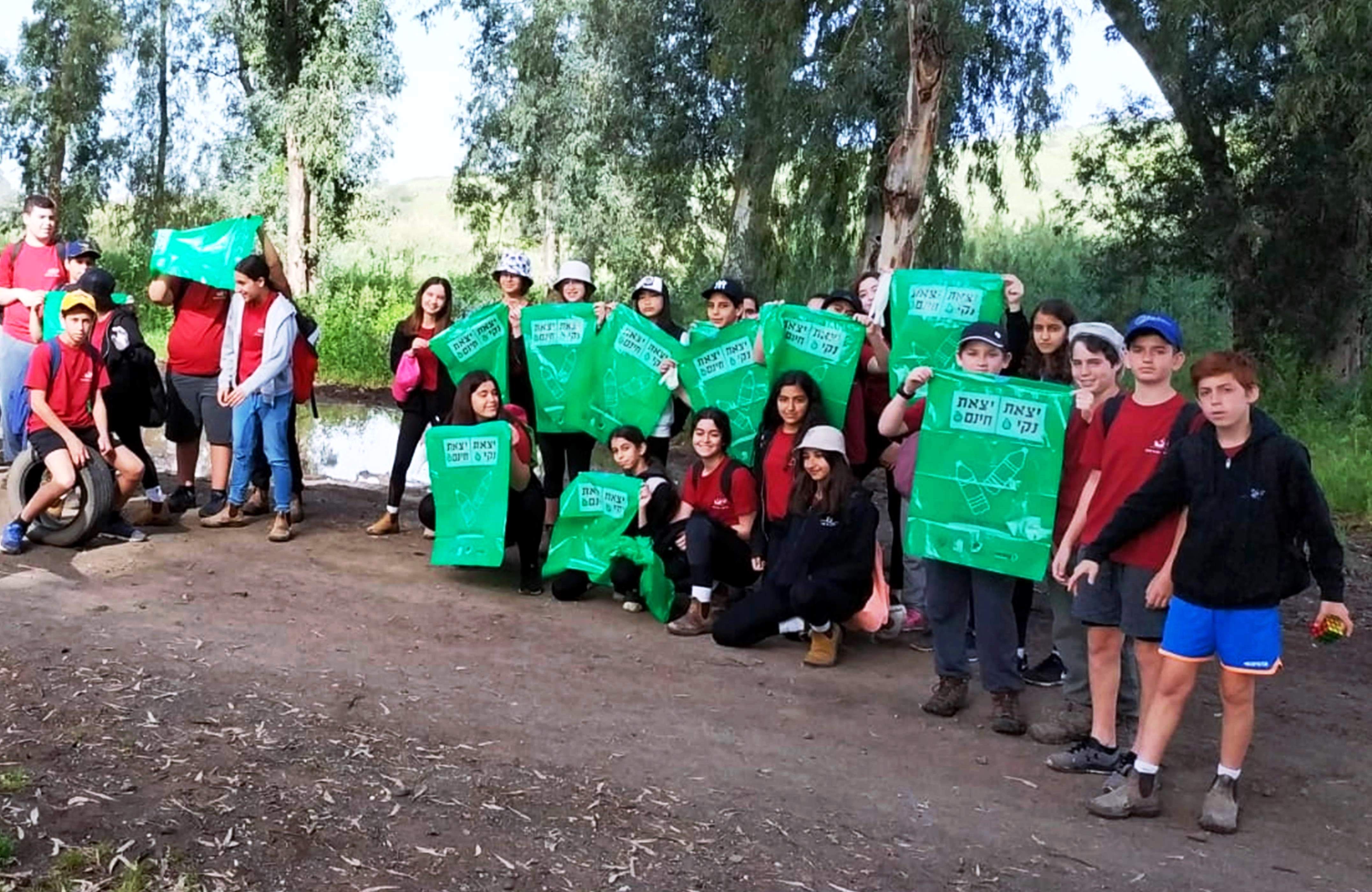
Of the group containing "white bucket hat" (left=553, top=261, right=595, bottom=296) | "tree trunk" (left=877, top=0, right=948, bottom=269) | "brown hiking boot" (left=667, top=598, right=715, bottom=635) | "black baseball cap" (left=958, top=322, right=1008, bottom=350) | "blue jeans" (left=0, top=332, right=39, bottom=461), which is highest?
"tree trunk" (left=877, top=0, right=948, bottom=269)

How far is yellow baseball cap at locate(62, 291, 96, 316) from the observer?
7.21 meters

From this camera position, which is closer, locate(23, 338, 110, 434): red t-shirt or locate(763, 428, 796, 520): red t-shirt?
locate(763, 428, 796, 520): red t-shirt

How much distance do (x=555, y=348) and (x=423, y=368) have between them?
0.89 metres

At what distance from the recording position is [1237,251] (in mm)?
15250

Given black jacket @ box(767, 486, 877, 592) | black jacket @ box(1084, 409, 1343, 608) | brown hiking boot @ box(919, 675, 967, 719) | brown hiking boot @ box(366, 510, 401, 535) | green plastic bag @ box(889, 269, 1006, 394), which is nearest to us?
black jacket @ box(1084, 409, 1343, 608)

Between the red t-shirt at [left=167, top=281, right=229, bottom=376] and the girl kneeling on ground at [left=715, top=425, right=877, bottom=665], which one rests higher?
the red t-shirt at [left=167, top=281, right=229, bottom=376]

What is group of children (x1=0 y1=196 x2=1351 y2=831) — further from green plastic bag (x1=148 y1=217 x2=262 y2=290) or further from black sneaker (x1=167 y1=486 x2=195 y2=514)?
green plastic bag (x1=148 y1=217 x2=262 y2=290)

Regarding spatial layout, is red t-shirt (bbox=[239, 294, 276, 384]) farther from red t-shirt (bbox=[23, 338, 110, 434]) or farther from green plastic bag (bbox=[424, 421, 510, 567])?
green plastic bag (bbox=[424, 421, 510, 567])

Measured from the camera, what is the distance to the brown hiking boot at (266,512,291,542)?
7801 millimetres

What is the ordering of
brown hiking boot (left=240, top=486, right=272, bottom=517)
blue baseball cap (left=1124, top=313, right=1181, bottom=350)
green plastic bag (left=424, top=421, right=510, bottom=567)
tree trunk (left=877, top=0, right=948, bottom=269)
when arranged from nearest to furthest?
blue baseball cap (left=1124, top=313, right=1181, bottom=350) < green plastic bag (left=424, top=421, right=510, bottom=567) < brown hiking boot (left=240, top=486, right=272, bottom=517) < tree trunk (left=877, top=0, right=948, bottom=269)

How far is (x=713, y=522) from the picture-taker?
650 centimetres

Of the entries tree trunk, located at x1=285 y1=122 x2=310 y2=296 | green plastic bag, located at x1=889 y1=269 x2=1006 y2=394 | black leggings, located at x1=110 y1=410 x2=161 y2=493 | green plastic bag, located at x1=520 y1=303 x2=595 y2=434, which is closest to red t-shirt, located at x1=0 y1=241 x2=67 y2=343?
black leggings, located at x1=110 y1=410 x2=161 y2=493

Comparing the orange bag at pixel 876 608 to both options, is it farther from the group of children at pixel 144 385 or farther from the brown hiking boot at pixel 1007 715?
the group of children at pixel 144 385

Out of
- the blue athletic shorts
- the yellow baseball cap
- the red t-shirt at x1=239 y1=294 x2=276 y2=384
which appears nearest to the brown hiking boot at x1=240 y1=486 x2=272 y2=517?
the red t-shirt at x1=239 y1=294 x2=276 y2=384
